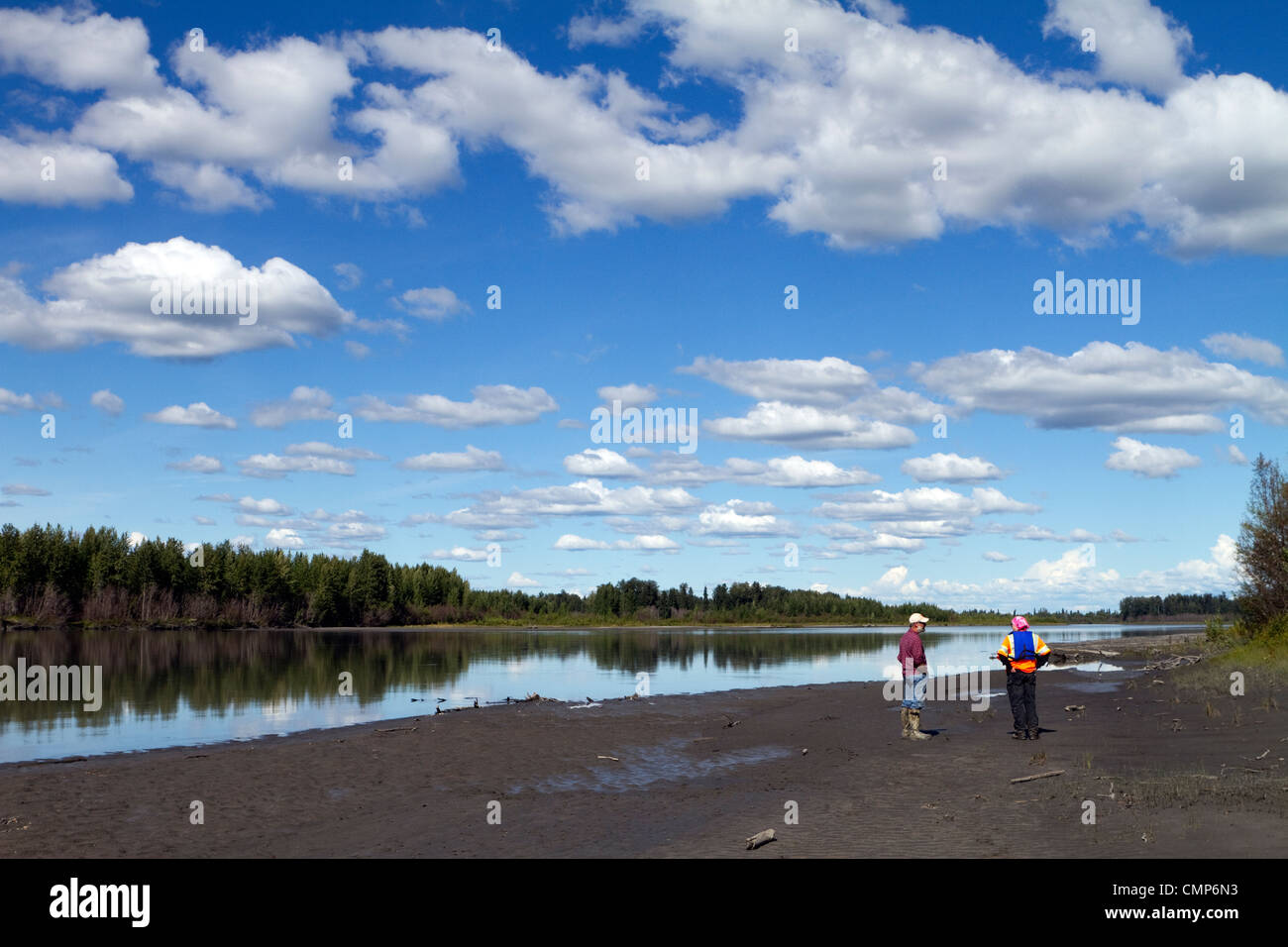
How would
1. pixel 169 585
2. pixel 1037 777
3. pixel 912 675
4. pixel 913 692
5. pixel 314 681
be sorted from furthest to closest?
pixel 169 585
pixel 314 681
pixel 913 692
pixel 912 675
pixel 1037 777

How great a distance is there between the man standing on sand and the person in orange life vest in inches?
76.7

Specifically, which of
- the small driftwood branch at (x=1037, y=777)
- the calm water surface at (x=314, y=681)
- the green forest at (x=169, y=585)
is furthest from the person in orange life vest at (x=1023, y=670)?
the green forest at (x=169, y=585)

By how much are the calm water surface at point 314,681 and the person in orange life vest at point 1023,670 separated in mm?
20319

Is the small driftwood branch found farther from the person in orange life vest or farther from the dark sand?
the person in orange life vest

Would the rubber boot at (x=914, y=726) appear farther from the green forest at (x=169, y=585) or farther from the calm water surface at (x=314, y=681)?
the green forest at (x=169, y=585)

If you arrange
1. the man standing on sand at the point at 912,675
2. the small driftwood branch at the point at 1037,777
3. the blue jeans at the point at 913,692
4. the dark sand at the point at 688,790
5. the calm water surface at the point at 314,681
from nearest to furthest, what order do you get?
the dark sand at the point at 688,790 < the small driftwood branch at the point at 1037,777 < the man standing on sand at the point at 912,675 < the blue jeans at the point at 913,692 < the calm water surface at the point at 314,681

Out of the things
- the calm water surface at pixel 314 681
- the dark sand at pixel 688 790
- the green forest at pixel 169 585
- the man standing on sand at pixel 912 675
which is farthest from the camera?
the green forest at pixel 169 585

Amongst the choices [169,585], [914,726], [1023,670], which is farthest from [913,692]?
[169,585]

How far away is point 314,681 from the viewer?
159 feet

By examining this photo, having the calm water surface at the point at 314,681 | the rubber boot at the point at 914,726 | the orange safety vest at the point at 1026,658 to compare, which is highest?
the orange safety vest at the point at 1026,658

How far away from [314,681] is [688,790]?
35.3 meters

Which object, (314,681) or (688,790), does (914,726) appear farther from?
(314,681)

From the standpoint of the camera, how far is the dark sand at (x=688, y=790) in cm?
1303

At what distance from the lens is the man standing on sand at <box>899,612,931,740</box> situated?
933 inches
